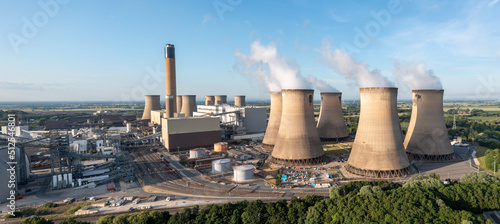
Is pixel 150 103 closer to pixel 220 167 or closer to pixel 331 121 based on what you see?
pixel 220 167

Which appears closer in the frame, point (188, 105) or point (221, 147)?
point (221, 147)

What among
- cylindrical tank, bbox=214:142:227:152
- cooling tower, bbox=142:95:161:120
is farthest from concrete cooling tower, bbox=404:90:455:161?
cooling tower, bbox=142:95:161:120

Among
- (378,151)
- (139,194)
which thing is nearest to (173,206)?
(139,194)

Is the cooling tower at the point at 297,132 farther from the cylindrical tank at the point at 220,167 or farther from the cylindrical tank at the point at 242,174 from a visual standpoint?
the cylindrical tank at the point at 220,167

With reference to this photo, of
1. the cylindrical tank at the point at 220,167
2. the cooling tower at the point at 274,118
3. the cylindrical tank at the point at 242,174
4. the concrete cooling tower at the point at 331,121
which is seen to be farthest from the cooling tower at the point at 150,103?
the cylindrical tank at the point at 242,174

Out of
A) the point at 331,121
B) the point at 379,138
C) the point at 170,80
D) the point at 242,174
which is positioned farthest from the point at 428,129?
the point at 170,80

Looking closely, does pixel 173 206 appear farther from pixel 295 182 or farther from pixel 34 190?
pixel 34 190
